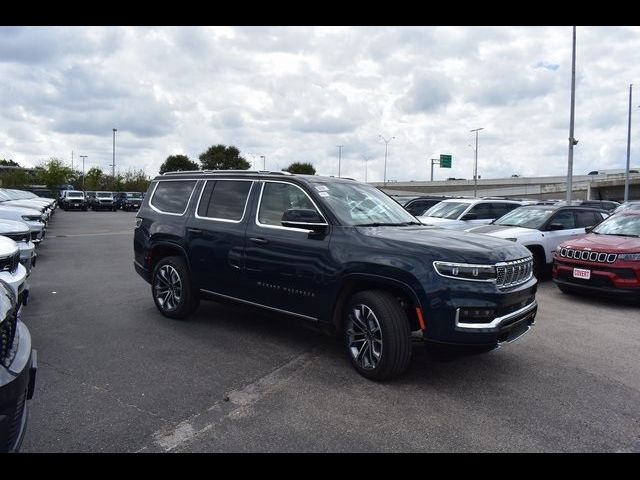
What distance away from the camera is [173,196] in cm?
657

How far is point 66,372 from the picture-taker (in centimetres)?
452

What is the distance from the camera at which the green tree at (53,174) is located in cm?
6253

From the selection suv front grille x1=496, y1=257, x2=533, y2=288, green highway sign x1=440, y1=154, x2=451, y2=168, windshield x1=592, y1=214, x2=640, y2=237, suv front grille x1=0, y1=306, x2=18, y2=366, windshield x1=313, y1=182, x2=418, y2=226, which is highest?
green highway sign x1=440, y1=154, x2=451, y2=168

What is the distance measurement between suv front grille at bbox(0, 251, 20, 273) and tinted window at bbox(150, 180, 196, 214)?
1804mm

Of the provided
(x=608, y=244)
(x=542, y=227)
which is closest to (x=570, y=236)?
(x=542, y=227)

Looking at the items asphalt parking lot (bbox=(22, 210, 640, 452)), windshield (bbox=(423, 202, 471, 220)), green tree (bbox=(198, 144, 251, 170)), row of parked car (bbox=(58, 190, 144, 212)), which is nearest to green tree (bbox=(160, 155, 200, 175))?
green tree (bbox=(198, 144, 251, 170))

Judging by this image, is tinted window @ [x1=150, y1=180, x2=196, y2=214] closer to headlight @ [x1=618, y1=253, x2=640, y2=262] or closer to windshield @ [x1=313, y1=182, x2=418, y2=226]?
windshield @ [x1=313, y1=182, x2=418, y2=226]

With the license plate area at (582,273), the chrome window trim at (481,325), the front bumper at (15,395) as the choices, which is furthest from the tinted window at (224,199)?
the license plate area at (582,273)

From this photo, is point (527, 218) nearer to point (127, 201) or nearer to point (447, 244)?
point (447, 244)

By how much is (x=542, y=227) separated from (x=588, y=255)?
2353mm

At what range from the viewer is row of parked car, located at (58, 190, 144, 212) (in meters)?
42.5

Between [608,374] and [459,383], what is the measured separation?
1.54 metres

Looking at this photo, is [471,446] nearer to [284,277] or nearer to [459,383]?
[459,383]
